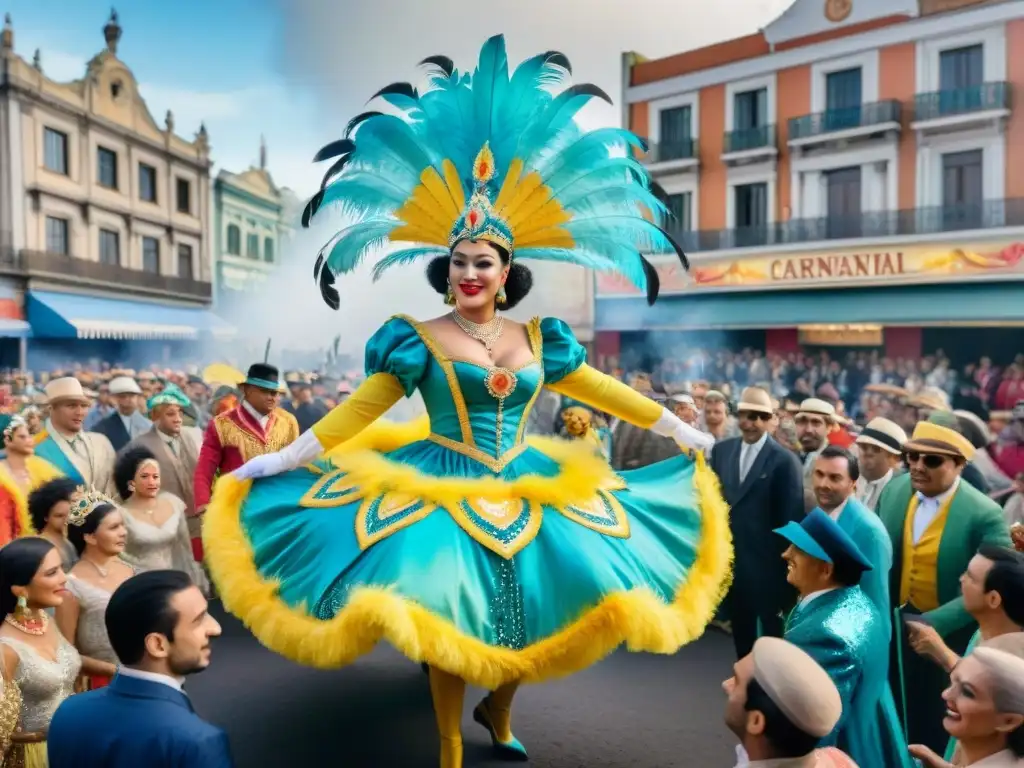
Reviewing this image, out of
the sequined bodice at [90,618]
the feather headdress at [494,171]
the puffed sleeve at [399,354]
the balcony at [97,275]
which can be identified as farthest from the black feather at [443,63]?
the balcony at [97,275]

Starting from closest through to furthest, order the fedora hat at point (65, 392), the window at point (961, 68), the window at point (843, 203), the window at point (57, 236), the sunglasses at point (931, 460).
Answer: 1. the sunglasses at point (931, 460)
2. the fedora hat at point (65, 392)
3. the window at point (961, 68)
4. the window at point (843, 203)
5. the window at point (57, 236)

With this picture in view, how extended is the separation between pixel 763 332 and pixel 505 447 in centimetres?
1703

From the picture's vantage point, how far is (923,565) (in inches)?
142

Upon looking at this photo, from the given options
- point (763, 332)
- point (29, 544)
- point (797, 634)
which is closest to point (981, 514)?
point (797, 634)

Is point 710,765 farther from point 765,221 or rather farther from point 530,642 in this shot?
point 765,221

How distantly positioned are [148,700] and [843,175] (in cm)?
→ 1898

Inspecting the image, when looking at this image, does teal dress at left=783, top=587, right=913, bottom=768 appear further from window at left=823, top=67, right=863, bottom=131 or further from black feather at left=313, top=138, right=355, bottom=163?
window at left=823, top=67, right=863, bottom=131

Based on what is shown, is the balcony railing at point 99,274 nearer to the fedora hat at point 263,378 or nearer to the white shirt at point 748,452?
the fedora hat at point 263,378

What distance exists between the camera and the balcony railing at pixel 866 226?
16.2m

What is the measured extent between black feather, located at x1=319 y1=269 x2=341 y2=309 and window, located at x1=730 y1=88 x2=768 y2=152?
1691cm

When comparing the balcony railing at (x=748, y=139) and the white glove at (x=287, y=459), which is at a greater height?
the balcony railing at (x=748, y=139)

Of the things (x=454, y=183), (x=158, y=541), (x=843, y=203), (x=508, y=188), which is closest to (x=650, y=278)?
(x=508, y=188)

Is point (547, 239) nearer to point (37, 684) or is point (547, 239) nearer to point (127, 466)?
point (127, 466)

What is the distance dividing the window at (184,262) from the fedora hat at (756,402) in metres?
23.0
